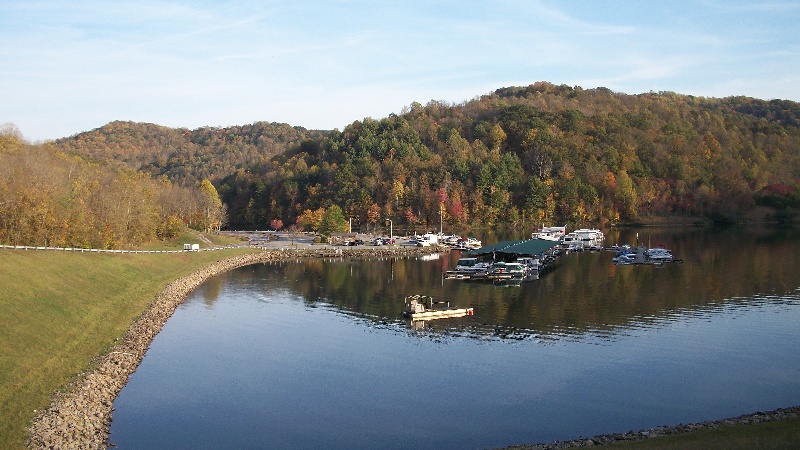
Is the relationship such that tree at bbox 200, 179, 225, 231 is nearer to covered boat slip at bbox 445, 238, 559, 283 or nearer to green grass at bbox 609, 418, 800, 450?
covered boat slip at bbox 445, 238, 559, 283

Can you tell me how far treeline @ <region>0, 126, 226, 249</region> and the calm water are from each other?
39.7 feet

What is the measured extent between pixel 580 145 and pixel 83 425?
130680 millimetres

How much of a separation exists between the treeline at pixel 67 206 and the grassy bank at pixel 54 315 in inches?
155

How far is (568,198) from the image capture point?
129 metres

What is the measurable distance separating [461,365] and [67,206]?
37.6m

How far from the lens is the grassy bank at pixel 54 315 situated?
73.4ft

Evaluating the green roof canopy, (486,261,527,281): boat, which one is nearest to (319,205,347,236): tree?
the green roof canopy

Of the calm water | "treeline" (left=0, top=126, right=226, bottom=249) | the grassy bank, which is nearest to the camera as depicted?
the grassy bank

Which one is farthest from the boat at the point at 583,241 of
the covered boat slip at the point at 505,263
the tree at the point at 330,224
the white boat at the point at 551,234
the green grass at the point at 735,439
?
the green grass at the point at 735,439

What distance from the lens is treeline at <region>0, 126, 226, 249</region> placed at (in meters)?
48.2

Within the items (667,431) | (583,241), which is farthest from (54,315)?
(583,241)

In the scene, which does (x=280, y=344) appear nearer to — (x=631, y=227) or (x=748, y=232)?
(x=748, y=232)

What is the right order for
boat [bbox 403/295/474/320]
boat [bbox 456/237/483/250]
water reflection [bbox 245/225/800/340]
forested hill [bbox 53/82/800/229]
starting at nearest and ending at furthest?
water reflection [bbox 245/225/800/340] < boat [bbox 403/295/474/320] < boat [bbox 456/237/483/250] < forested hill [bbox 53/82/800/229]

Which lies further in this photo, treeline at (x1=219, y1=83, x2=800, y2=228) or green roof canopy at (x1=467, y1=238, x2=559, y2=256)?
treeline at (x1=219, y1=83, x2=800, y2=228)
